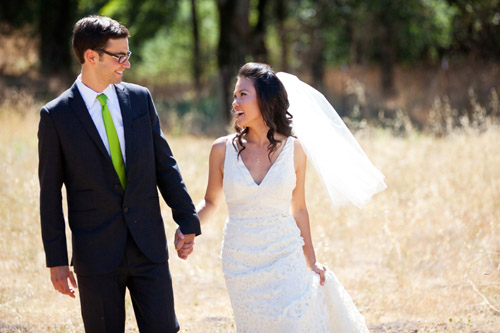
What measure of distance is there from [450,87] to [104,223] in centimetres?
1563

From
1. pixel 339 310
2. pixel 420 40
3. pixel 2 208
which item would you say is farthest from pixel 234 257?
pixel 420 40

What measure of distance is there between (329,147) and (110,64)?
1635 mm

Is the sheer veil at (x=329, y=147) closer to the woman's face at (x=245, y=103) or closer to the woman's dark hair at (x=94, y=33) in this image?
the woman's face at (x=245, y=103)

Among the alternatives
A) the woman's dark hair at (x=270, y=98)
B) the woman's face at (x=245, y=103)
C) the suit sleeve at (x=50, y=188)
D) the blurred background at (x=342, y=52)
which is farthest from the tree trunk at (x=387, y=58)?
the suit sleeve at (x=50, y=188)

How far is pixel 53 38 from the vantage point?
19.4 meters

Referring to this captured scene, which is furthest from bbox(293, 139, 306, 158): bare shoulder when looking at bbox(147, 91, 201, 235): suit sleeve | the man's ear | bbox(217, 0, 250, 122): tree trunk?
bbox(217, 0, 250, 122): tree trunk

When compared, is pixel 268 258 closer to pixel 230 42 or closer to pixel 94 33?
pixel 94 33

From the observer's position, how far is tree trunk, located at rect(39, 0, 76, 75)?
19203 millimetres

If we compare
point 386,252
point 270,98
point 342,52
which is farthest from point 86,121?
point 342,52

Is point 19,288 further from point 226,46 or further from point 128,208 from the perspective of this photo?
point 226,46

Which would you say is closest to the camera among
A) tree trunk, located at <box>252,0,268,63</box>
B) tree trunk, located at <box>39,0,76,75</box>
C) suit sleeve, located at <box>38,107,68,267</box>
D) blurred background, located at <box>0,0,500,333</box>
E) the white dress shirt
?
suit sleeve, located at <box>38,107,68,267</box>

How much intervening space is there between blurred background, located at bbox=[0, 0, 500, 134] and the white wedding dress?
952 cm

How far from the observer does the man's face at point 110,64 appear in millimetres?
3178

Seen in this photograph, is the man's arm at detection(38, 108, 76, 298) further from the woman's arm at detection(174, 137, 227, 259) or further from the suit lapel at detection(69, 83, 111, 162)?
the woman's arm at detection(174, 137, 227, 259)
